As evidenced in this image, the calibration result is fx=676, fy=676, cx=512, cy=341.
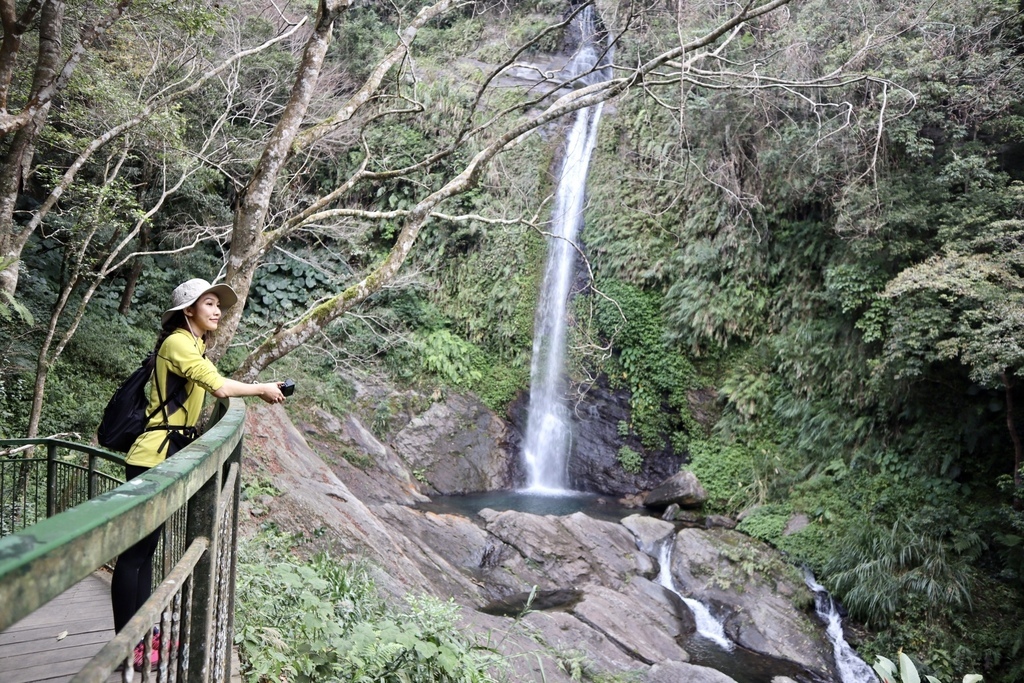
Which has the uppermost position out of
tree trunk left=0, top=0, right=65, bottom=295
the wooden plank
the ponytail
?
tree trunk left=0, top=0, right=65, bottom=295

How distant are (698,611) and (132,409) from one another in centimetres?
839

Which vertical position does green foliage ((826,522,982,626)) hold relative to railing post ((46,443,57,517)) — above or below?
below

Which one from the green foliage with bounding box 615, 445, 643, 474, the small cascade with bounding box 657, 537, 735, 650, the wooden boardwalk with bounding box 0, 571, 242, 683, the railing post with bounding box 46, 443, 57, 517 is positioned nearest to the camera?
the wooden boardwalk with bounding box 0, 571, 242, 683

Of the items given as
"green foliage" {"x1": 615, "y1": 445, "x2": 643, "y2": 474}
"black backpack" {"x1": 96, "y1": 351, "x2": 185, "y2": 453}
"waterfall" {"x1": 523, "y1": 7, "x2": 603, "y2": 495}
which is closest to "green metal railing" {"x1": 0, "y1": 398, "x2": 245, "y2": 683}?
"black backpack" {"x1": 96, "y1": 351, "x2": 185, "y2": 453}

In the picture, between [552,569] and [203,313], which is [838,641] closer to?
[552,569]

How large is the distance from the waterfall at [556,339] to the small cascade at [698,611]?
4218 millimetres

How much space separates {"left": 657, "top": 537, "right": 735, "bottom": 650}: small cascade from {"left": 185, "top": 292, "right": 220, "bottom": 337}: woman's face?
7.87 metres

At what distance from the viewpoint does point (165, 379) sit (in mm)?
2848

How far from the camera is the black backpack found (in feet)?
9.33

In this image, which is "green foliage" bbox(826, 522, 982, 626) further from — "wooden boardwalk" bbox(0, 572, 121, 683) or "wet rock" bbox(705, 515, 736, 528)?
"wooden boardwalk" bbox(0, 572, 121, 683)

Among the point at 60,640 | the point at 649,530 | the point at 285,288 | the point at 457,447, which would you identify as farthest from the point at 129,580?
the point at 285,288

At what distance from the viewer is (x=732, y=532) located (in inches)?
436

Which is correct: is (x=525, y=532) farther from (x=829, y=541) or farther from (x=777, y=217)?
(x=777, y=217)

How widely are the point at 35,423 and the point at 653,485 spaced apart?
10.8 metres
